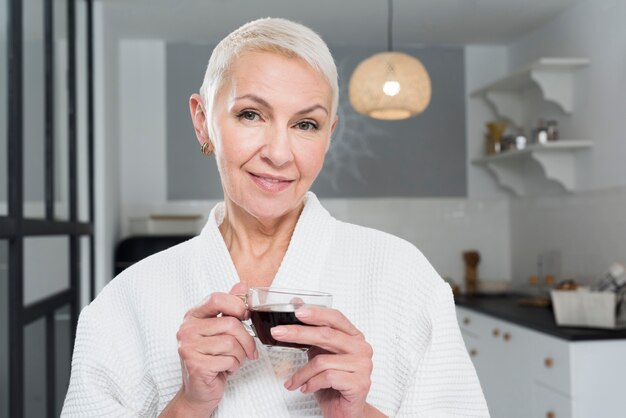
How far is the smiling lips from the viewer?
1.12 m

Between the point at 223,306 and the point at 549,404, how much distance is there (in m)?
2.60

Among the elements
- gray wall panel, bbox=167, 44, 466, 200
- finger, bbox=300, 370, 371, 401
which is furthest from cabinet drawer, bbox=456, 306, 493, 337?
finger, bbox=300, 370, 371, 401

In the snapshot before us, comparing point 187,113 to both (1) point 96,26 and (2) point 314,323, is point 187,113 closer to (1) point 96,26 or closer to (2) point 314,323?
(1) point 96,26

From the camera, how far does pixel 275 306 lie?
3.07 feet

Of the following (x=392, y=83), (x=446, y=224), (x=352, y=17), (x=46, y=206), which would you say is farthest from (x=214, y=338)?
(x=446, y=224)

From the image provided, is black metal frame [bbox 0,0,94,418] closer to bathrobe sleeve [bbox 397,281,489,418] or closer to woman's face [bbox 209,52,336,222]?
woman's face [bbox 209,52,336,222]

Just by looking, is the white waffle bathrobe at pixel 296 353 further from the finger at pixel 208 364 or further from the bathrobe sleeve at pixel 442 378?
the finger at pixel 208 364

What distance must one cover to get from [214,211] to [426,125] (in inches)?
151

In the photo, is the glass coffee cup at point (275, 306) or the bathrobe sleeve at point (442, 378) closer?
the glass coffee cup at point (275, 306)

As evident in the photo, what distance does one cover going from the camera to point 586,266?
3.99 meters

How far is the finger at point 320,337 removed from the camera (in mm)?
924

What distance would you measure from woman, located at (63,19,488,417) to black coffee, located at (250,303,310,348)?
0.03 metres

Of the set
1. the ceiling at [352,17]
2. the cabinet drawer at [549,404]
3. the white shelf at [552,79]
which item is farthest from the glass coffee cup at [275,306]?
the white shelf at [552,79]

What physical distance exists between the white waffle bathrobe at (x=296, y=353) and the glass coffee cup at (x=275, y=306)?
8.4 inches
